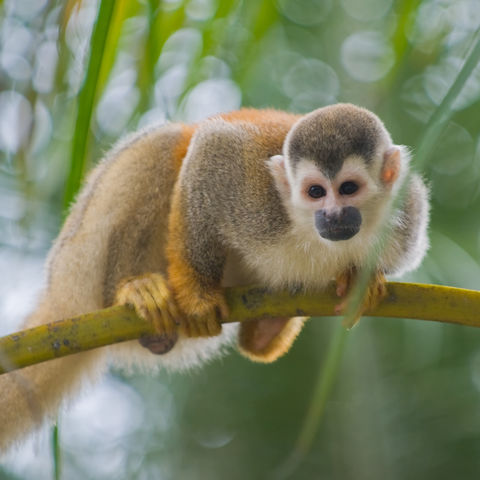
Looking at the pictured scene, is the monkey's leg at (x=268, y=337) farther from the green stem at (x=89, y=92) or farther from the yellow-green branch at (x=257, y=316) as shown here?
the green stem at (x=89, y=92)

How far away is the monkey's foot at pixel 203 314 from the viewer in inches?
98.0

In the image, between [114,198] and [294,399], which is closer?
[114,198]

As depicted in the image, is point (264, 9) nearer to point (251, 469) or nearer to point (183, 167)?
A: point (183, 167)

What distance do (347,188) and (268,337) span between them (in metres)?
0.91

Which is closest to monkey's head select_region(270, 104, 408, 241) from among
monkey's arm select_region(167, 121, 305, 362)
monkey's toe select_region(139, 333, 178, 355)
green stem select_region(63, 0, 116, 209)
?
monkey's arm select_region(167, 121, 305, 362)

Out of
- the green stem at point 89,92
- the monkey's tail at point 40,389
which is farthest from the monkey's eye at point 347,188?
the green stem at point 89,92

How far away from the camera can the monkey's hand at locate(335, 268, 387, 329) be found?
218 centimetres

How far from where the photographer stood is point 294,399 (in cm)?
495

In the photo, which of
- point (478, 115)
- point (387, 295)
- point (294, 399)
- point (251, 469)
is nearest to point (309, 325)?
point (294, 399)

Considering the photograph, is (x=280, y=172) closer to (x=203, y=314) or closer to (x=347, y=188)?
(x=347, y=188)

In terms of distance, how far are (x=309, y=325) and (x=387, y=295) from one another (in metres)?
2.44

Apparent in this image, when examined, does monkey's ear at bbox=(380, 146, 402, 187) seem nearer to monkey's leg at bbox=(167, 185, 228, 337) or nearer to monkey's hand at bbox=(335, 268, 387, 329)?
monkey's hand at bbox=(335, 268, 387, 329)

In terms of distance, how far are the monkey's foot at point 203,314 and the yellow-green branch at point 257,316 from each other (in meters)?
0.28

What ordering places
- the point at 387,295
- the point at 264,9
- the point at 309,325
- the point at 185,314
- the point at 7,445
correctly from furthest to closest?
1. the point at 309,325
2. the point at 185,314
3. the point at 7,445
4. the point at 387,295
5. the point at 264,9
